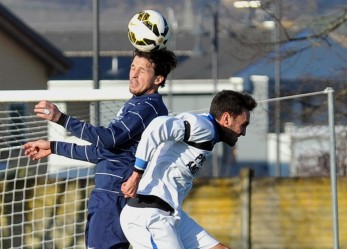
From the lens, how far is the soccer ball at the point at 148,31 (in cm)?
689

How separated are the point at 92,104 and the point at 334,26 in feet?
22.0

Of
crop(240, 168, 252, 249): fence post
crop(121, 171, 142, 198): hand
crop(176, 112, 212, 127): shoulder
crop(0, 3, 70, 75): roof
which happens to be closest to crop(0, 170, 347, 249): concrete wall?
crop(240, 168, 252, 249): fence post

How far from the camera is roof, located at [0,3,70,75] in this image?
90.8 ft

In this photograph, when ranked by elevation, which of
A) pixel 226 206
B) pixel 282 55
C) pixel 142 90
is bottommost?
pixel 226 206

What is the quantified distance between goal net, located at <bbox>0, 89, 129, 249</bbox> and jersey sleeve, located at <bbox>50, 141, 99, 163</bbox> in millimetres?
1722

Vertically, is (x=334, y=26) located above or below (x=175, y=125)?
above

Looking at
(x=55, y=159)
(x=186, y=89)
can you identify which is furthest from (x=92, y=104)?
(x=186, y=89)

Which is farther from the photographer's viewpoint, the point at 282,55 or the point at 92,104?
the point at 282,55

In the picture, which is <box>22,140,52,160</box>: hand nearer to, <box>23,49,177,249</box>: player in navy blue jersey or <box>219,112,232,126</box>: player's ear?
<box>23,49,177,249</box>: player in navy blue jersey

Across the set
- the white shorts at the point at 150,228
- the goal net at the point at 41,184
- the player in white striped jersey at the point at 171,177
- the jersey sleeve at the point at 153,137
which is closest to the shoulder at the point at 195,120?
the player in white striped jersey at the point at 171,177

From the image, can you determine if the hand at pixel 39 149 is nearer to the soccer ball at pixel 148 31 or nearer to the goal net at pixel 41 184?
the soccer ball at pixel 148 31

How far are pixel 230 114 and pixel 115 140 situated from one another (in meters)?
0.66

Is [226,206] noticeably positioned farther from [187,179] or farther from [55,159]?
[187,179]

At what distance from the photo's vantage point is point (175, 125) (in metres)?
6.17
